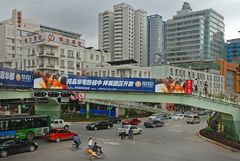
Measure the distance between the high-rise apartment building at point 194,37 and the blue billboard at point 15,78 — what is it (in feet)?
492

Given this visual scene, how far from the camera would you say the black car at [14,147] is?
1103 inches

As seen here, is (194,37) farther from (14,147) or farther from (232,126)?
(14,147)

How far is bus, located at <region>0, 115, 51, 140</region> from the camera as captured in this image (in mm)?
35000

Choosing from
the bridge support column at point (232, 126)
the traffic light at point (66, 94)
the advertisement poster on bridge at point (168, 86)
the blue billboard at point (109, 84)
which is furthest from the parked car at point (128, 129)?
the bridge support column at point (232, 126)

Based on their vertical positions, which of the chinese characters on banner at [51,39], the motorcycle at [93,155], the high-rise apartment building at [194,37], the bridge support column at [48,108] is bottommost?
the motorcycle at [93,155]

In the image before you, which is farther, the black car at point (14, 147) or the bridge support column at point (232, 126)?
the bridge support column at point (232, 126)

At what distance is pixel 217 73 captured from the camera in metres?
130

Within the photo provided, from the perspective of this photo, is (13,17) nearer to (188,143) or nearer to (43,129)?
(43,129)

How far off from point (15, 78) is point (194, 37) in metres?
156

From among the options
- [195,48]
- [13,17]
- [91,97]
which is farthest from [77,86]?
→ [195,48]

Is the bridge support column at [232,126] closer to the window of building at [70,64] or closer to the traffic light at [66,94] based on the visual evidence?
the traffic light at [66,94]

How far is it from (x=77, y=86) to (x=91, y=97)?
214cm

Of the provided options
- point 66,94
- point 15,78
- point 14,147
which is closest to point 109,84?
point 66,94

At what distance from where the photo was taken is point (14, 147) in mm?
28781
